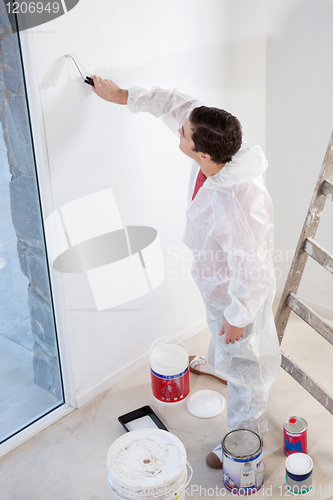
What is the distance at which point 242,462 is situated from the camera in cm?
182

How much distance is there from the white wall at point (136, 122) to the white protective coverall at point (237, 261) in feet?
0.66

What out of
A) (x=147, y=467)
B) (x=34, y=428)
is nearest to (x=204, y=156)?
(x=147, y=467)

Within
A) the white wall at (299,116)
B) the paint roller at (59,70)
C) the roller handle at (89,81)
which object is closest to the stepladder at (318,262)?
the white wall at (299,116)

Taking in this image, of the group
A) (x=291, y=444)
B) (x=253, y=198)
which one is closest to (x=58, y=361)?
(x=291, y=444)

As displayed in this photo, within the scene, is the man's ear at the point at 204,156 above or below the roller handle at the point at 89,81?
below

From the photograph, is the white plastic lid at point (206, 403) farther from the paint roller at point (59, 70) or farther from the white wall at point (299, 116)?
the paint roller at point (59, 70)

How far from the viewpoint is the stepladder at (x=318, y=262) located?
2021mm

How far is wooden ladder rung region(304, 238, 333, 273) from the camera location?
2.00 metres

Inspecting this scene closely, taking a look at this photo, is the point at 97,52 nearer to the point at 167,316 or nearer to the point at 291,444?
the point at 167,316

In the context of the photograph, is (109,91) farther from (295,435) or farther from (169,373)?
(295,435)

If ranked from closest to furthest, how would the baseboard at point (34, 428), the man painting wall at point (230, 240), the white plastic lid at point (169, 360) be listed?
1. the man painting wall at point (230, 240)
2. the baseboard at point (34, 428)
3. the white plastic lid at point (169, 360)

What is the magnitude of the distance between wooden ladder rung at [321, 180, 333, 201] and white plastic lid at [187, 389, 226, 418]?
104 centimetres

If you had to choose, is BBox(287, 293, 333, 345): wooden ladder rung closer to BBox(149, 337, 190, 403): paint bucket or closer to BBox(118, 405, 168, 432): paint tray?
BBox(149, 337, 190, 403): paint bucket

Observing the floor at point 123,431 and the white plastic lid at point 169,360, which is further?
the white plastic lid at point 169,360
